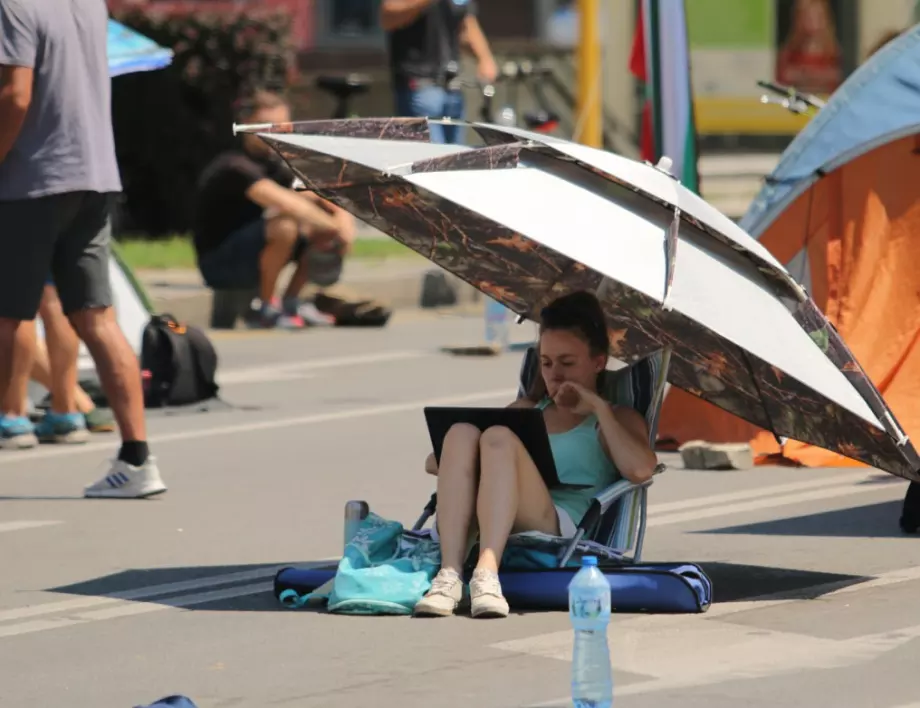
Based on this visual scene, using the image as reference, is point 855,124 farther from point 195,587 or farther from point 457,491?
point 195,587

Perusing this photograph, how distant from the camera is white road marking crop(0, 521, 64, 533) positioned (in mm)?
8570

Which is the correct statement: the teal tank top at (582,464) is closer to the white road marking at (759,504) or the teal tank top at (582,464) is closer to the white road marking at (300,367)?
the white road marking at (759,504)

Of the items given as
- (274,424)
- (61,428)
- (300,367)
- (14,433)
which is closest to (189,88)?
(300,367)

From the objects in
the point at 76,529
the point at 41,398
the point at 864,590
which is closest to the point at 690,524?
the point at 864,590

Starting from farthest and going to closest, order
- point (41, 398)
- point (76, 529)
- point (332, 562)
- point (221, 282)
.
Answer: point (221, 282) → point (41, 398) → point (76, 529) → point (332, 562)

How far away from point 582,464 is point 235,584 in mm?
1179

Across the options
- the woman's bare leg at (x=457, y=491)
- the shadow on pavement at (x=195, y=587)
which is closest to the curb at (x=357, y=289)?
the shadow on pavement at (x=195, y=587)

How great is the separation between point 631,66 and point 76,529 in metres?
5.58

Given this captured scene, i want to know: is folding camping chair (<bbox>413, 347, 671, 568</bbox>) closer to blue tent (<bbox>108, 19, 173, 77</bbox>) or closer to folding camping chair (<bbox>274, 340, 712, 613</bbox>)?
folding camping chair (<bbox>274, 340, 712, 613</bbox>)

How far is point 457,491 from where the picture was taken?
6883 millimetres

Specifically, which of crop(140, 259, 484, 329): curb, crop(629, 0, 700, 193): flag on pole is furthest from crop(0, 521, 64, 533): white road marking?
crop(140, 259, 484, 329): curb

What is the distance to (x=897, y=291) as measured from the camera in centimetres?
1001

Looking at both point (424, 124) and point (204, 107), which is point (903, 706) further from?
point (204, 107)

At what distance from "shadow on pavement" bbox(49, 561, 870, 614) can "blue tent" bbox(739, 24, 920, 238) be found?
8.74 feet
